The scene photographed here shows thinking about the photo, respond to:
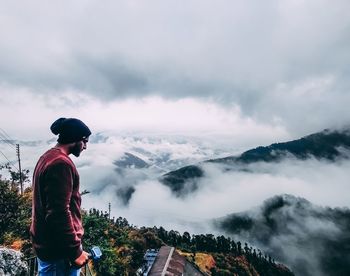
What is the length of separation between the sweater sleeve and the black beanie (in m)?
0.51

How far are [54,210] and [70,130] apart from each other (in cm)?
111

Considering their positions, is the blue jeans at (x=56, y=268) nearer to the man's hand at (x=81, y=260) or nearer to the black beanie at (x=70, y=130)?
the man's hand at (x=81, y=260)

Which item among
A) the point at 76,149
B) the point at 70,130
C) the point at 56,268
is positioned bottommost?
the point at 56,268

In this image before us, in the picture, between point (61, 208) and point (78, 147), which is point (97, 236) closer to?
point (78, 147)

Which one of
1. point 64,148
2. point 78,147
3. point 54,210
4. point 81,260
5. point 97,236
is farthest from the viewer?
point 97,236

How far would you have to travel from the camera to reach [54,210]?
412 cm

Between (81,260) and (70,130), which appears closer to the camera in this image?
(81,260)

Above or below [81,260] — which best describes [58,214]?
above

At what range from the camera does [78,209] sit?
184 inches

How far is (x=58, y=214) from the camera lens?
13.5 ft

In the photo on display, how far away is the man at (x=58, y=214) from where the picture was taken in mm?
4156

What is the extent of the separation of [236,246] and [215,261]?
115 feet

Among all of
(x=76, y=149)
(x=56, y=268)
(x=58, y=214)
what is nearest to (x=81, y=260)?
(x=56, y=268)

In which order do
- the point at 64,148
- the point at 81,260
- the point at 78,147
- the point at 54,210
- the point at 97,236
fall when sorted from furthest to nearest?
1. the point at 97,236
2. the point at 78,147
3. the point at 64,148
4. the point at 81,260
5. the point at 54,210
